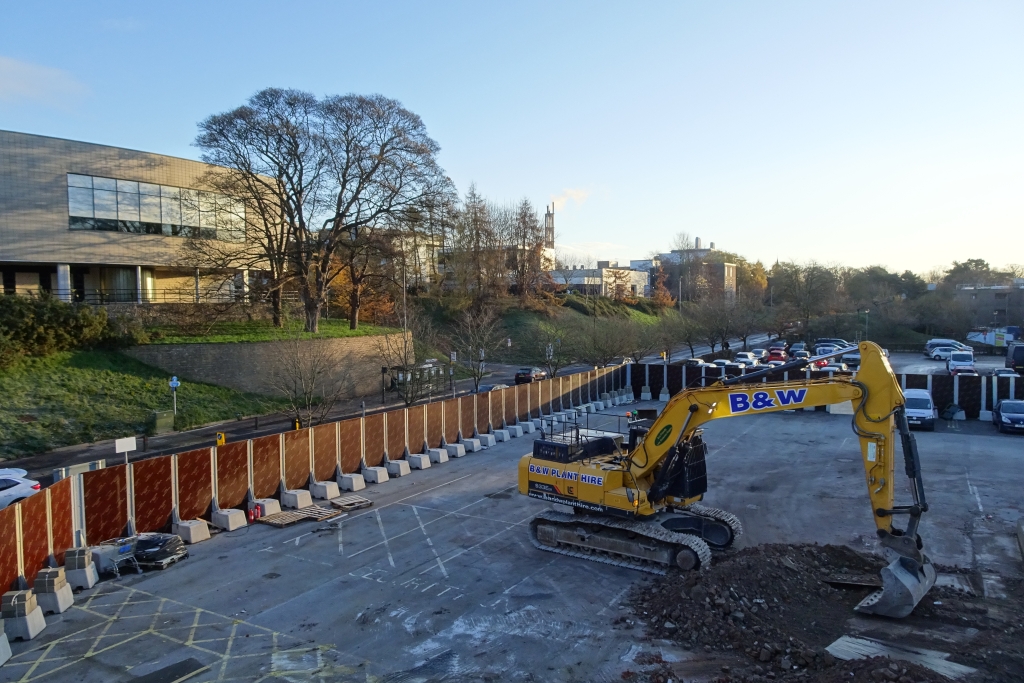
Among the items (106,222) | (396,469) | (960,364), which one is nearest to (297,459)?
(396,469)

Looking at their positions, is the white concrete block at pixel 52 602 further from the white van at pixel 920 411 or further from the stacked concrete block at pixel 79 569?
the white van at pixel 920 411

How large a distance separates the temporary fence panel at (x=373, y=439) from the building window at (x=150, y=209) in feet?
71.8

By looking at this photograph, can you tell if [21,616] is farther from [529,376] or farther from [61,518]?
[529,376]

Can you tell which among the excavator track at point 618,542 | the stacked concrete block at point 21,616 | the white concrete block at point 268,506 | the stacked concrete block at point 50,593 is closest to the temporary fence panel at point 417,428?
the white concrete block at point 268,506

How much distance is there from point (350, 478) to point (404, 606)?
8619 mm

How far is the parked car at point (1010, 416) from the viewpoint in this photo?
2798 cm

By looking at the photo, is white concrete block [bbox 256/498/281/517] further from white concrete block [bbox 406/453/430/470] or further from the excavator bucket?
the excavator bucket

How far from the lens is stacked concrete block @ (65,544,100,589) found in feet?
45.2

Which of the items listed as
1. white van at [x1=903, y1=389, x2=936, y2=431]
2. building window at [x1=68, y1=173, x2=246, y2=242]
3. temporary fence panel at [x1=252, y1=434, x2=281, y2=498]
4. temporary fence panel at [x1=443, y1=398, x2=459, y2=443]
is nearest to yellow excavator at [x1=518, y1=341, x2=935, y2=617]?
temporary fence panel at [x1=252, y1=434, x2=281, y2=498]

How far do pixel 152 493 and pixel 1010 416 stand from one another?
30.1 m

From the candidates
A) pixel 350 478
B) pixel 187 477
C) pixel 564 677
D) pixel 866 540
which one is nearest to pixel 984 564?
pixel 866 540

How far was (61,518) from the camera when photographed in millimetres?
14641

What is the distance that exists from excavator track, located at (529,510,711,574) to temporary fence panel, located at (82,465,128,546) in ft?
29.9

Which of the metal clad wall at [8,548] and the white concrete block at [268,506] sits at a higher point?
the metal clad wall at [8,548]
